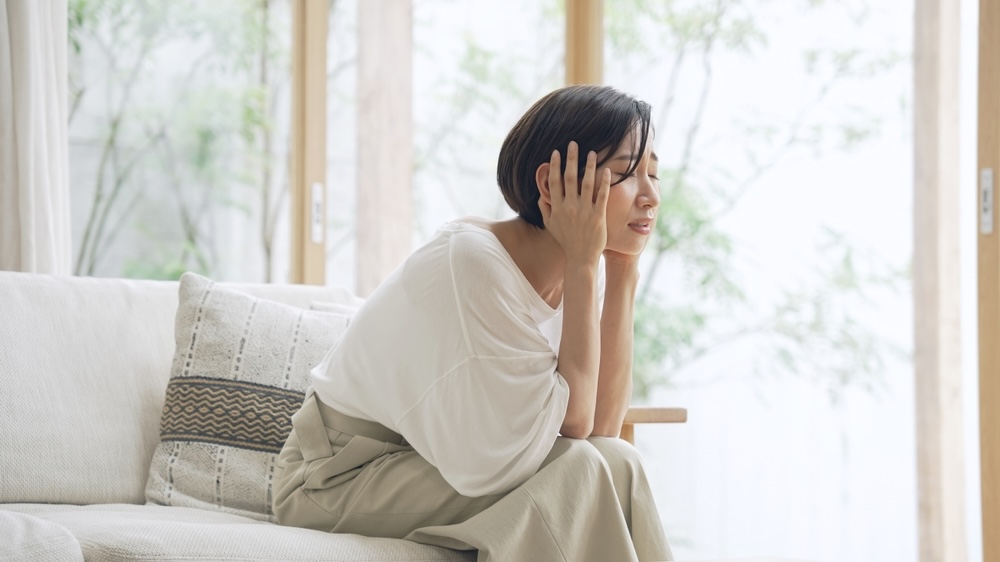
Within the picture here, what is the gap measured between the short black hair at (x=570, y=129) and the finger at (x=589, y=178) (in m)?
0.02

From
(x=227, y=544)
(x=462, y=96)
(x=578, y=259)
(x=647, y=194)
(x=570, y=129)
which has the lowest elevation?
(x=227, y=544)

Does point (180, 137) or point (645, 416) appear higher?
point (180, 137)

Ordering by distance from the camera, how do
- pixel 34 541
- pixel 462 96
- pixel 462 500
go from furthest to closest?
pixel 462 96 < pixel 462 500 < pixel 34 541

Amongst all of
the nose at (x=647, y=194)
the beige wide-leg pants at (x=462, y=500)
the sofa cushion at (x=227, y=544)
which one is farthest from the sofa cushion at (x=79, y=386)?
the nose at (x=647, y=194)

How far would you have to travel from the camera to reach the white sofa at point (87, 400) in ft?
5.66

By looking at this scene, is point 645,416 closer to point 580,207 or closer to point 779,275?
point 580,207

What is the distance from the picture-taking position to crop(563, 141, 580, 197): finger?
158 centimetres

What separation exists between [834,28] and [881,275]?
758 millimetres

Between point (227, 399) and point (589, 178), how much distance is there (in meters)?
0.83

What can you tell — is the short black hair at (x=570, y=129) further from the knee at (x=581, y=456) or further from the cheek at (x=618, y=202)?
the knee at (x=581, y=456)

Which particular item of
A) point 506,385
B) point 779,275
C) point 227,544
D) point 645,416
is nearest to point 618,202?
point 506,385

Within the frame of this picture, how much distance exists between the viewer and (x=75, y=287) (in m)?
1.96

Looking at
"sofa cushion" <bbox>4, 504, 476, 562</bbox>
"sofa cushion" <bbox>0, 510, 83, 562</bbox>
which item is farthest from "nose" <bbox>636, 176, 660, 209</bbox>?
"sofa cushion" <bbox>0, 510, 83, 562</bbox>

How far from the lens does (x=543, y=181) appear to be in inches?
64.2
